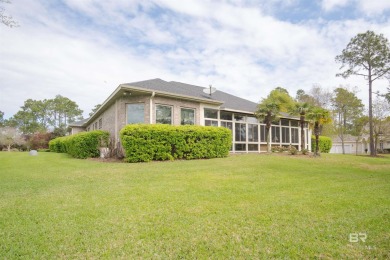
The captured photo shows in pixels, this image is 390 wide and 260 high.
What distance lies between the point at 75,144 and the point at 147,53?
7921 millimetres

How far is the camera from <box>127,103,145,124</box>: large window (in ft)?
42.4

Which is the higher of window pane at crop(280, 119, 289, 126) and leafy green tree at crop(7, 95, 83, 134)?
leafy green tree at crop(7, 95, 83, 134)

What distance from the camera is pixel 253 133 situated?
731 inches

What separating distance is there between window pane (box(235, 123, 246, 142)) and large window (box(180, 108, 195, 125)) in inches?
174

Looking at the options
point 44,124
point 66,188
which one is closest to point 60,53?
point 66,188

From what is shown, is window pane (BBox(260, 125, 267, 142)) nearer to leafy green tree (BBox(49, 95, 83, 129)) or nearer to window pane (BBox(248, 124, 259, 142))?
window pane (BBox(248, 124, 259, 142))

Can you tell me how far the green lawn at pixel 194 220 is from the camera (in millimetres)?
2594

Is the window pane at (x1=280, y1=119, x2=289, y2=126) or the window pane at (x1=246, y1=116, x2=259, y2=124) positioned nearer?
the window pane at (x1=246, y1=116, x2=259, y2=124)

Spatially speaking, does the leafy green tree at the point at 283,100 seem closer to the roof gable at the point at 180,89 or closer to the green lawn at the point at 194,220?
the roof gable at the point at 180,89

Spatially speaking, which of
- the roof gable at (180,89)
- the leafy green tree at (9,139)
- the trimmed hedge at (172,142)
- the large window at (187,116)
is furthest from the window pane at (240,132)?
the leafy green tree at (9,139)

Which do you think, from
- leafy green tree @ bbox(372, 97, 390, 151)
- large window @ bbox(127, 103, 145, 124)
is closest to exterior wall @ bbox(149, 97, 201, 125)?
large window @ bbox(127, 103, 145, 124)

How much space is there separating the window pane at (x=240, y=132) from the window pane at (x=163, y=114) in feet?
20.3

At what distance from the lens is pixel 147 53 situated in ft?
53.9

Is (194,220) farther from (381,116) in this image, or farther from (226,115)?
(381,116)
